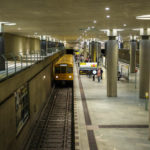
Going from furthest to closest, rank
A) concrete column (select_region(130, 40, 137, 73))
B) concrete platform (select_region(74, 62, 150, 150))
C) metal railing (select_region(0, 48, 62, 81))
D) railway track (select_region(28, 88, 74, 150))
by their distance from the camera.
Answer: concrete column (select_region(130, 40, 137, 73)) → railway track (select_region(28, 88, 74, 150)) → concrete platform (select_region(74, 62, 150, 150)) → metal railing (select_region(0, 48, 62, 81))

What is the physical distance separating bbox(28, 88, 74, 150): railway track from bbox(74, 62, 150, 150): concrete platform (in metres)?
0.54

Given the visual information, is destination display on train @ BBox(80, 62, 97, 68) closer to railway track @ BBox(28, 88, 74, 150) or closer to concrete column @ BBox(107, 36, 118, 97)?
concrete column @ BBox(107, 36, 118, 97)

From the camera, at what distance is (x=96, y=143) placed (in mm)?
10305

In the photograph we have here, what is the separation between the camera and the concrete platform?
10281mm

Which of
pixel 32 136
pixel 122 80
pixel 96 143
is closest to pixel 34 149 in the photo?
pixel 32 136

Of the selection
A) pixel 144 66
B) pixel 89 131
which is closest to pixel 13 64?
pixel 89 131

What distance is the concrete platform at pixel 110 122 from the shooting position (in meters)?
10.3

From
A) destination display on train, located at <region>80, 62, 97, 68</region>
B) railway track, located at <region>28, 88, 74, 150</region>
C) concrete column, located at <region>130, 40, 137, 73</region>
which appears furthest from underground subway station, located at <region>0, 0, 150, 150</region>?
concrete column, located at <region>130, 40, 137, 73</region>

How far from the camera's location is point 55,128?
13125 mm

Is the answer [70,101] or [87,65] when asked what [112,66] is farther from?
[70,101]

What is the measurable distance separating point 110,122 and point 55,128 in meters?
3.04

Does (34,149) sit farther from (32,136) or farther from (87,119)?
(87,119)

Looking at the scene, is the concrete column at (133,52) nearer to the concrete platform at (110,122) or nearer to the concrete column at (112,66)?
the concrete platform at (110,122)

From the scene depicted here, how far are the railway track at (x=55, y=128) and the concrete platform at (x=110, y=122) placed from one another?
0.54m
